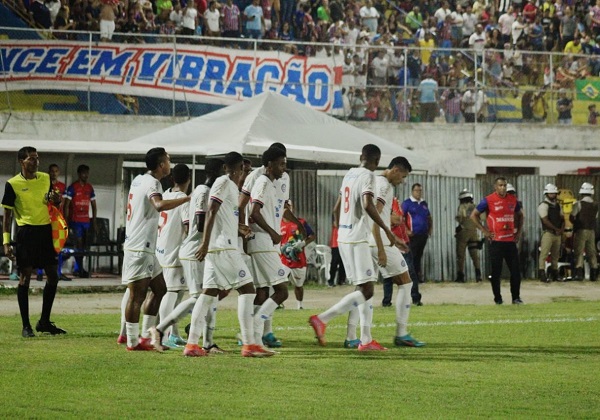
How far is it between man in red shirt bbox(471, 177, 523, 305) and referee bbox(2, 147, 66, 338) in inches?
333

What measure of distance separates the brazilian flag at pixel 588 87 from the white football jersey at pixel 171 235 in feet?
63.4

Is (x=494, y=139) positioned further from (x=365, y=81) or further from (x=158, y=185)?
(x=158, y=185)

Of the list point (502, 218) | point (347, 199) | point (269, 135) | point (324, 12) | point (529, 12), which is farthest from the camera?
point (529, 12)

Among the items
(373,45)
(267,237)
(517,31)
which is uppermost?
(517,31)

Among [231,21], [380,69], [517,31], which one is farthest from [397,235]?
[517,31]

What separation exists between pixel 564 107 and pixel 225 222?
803 inches

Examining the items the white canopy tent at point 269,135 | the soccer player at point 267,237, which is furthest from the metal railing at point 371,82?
the soccer player at point 267,237

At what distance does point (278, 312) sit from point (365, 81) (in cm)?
1139

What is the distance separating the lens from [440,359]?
12.0 meters

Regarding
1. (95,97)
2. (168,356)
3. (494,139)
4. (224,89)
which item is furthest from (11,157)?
(168,356)

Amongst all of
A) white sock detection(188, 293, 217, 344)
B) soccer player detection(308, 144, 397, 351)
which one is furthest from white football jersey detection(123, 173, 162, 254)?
soccer player detection(308, 144, 397, 351)

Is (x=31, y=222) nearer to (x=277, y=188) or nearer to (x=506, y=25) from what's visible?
(x=277, y=188)

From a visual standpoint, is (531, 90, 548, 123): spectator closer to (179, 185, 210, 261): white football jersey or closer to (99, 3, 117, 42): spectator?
(99, 3, 117, 42): spectator

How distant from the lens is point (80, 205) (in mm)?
24250
